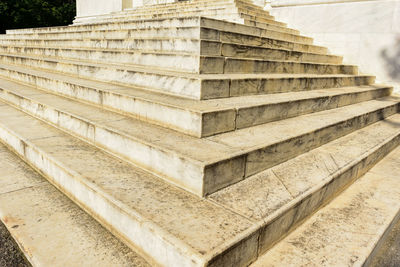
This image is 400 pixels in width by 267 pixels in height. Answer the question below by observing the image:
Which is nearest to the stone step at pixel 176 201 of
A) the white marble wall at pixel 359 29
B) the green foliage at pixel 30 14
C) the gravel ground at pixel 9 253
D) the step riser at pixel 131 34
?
the gravel ground at pixel 9 253

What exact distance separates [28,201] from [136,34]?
444 centimetres

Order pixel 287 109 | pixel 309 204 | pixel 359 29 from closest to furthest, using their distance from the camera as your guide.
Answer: pixel 309 204 → pixel 287 109 → pixel 359 29

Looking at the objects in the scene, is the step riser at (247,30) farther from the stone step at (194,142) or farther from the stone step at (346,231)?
the stone step at (346,231)

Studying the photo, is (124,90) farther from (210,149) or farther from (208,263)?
(208,263)

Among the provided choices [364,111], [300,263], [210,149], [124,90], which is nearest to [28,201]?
[210,149]

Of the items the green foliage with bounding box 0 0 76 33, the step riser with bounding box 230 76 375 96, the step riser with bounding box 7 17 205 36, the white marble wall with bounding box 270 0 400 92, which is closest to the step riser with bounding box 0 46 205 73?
the step riser with bounding box 230 76 375 96

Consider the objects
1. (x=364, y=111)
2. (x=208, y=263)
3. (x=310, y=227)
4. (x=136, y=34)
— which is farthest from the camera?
(x=136, y=34)

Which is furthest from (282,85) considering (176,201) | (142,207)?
(142,207)

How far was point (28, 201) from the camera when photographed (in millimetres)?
2582

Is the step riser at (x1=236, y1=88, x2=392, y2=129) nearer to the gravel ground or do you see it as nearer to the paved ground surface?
the paved ground surface

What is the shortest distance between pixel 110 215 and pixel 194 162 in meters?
0.78

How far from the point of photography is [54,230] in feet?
7.20

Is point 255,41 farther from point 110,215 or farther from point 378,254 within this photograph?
point 110,215

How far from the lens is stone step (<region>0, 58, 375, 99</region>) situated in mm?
3562
